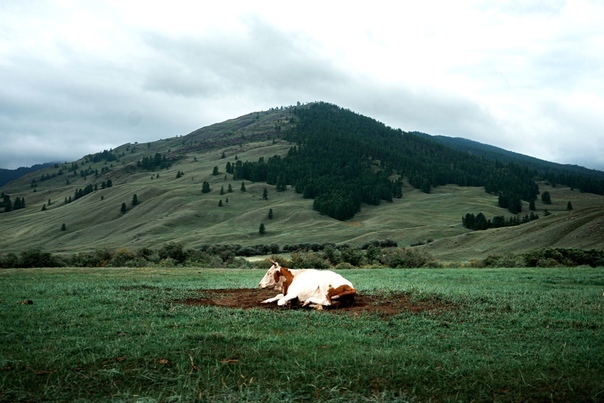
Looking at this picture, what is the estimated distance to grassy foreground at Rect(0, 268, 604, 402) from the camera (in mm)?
6324

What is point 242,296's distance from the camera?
17.2 meters

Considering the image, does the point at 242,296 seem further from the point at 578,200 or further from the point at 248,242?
the point at 578,200

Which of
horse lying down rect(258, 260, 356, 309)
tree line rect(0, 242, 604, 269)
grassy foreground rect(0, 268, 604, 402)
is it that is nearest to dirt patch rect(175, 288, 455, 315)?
horse lying down rect(258, 260, 356, 309)

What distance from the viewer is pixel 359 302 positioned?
593 inches

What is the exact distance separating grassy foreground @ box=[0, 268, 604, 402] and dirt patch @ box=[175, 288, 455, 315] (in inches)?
38.8

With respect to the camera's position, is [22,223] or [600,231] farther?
[22,223]

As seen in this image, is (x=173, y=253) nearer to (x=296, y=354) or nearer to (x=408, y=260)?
(x=408, y=260)

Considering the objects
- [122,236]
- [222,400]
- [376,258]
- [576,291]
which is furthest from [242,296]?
[122,236]

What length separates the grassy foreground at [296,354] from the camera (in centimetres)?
632

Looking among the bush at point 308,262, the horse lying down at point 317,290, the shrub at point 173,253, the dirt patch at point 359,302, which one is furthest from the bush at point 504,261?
the shrub at point 173,253

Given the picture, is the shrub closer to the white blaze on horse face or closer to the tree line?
the tree line

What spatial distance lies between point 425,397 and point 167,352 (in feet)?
15.4

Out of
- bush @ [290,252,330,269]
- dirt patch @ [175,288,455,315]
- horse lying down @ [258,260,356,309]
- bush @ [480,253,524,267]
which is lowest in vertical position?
bush @ [290,252,330,269]

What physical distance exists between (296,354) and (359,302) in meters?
7.37
